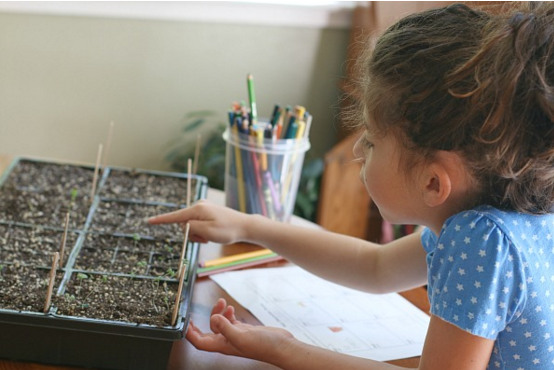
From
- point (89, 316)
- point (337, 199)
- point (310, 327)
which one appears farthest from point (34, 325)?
point (337, 199)

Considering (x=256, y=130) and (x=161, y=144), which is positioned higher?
(x=256, y=130)

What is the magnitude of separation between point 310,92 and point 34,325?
2140 millimetres

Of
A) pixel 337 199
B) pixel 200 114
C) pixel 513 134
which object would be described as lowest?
pixel 337 199

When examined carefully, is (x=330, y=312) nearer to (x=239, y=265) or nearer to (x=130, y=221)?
(x=239, y=265)

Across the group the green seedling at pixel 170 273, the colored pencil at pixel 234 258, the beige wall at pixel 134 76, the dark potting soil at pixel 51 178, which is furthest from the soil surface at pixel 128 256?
the beige wall at pixel 134 76

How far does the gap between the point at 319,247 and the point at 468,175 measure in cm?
42

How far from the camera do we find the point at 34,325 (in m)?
0.96

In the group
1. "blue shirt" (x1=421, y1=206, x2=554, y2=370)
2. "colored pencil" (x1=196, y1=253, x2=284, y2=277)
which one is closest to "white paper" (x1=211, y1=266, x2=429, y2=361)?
"colored pencil" (x1=196, y1=253, x2=284, y2=277)

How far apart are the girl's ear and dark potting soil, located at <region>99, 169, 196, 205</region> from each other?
615 mm

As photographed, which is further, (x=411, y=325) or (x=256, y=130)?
(x=256, y=130)

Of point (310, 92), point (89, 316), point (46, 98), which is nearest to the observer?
point (89, 316)

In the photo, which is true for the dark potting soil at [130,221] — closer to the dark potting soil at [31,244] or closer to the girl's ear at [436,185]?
the dark potting soil at [31,244]

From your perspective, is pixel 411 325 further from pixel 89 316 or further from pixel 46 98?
pixel 46 98

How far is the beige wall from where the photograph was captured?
8.66ft
